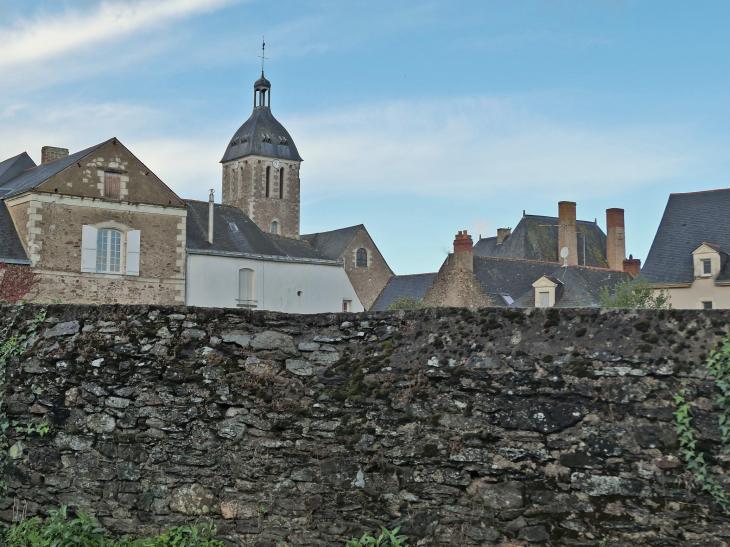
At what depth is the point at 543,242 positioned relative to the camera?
176ft

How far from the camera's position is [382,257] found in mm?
58781

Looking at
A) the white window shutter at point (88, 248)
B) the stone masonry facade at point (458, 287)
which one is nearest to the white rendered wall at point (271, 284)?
the white window shutter at point (88, 248)

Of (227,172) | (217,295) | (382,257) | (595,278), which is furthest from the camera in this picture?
(227,172)

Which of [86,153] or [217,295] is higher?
[86,153]

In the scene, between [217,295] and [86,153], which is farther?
[217,295]

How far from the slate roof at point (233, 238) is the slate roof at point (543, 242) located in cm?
2072

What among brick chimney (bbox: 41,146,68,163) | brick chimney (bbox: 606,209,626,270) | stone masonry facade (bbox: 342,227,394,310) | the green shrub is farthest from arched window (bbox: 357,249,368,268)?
the green shrub

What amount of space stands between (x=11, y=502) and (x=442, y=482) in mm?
3385

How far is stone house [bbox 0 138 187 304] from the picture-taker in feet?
85.8

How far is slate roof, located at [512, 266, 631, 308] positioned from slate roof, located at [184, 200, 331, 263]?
10.6m

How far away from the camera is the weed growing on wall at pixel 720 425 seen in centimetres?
448

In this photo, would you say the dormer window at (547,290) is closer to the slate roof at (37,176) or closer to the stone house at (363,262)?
the slate roof at (37,176)

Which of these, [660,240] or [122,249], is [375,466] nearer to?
[122,249]

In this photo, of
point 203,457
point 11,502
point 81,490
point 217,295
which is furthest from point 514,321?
point 217,295
